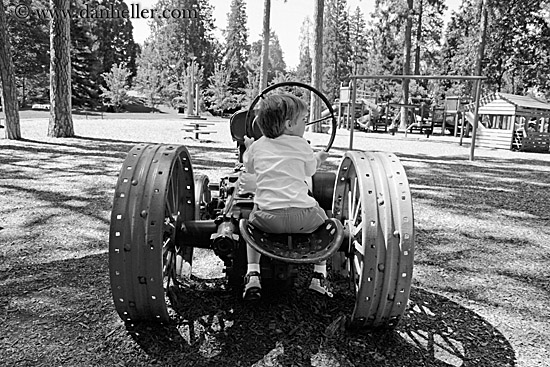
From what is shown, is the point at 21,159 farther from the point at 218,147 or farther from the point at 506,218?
the point at 506,218

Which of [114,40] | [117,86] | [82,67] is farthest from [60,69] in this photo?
[114,40]

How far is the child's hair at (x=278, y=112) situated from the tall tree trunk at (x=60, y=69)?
38.1 ft

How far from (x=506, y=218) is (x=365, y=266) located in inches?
169

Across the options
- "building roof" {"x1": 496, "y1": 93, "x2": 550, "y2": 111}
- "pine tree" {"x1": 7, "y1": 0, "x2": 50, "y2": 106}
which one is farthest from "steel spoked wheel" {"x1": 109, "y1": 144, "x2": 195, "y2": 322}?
"pine tree" {"x1": 7, "y1": 0, "x2": 50, "y2": 106}

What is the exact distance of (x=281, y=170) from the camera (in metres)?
2.67

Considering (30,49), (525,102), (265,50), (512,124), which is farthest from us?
(30,49)

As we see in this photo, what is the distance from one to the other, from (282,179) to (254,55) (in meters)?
53.6

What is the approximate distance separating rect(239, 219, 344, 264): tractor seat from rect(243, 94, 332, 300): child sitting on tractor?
0.03 m

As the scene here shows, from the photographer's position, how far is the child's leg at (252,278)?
2.50 meters

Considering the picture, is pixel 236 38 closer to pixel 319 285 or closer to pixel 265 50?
pixel 265 50

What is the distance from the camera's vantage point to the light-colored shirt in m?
2.60

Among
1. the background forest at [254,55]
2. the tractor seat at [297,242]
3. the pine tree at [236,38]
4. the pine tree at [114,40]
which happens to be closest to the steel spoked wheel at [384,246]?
the tractor seat at [297,242]

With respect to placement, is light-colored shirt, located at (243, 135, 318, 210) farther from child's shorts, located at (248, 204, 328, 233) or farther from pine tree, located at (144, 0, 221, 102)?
pine tree, located at (144, 0, 221, 102)

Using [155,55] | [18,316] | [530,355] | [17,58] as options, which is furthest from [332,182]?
[155,55]
